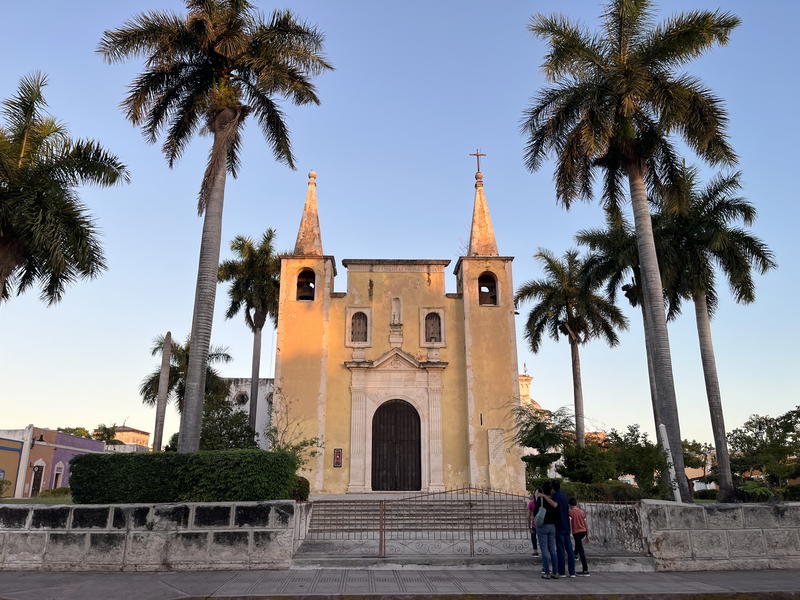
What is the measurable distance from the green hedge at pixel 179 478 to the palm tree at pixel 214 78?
13.9 feet

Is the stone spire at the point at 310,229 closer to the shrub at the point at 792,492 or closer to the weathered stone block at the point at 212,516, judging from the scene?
the weathered stone block at the point at 212,516

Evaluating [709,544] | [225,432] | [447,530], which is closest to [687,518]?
[709,544]

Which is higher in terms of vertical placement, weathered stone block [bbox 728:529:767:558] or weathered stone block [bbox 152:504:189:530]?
weathered stone block [bbox 152:504:189:530]

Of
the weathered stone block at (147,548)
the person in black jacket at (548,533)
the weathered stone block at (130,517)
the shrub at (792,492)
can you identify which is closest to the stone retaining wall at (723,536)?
the person in black jacket at (548,533)

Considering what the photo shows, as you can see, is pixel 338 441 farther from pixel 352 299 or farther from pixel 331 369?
pixel 352 299

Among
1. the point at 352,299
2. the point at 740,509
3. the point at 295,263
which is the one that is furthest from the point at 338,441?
the point at 740,509

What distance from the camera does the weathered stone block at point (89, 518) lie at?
34.4 ft

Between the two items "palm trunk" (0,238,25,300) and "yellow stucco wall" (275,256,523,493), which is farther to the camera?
"yellow stucco wall" (275,256,523,493)

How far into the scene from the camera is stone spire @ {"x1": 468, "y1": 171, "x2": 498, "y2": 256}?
25.8 m

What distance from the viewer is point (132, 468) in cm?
1169

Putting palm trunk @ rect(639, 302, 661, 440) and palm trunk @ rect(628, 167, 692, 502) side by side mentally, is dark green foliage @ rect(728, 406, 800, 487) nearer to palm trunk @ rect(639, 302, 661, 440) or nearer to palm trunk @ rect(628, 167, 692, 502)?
palm trunk @ rect(639, 302, 661, 440)

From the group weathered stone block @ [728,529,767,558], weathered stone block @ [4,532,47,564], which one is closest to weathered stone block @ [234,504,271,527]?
weathered stone block @ [4,532,47,564]

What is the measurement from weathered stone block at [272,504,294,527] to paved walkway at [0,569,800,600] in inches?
32.2

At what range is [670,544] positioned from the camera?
10609 millimetres
